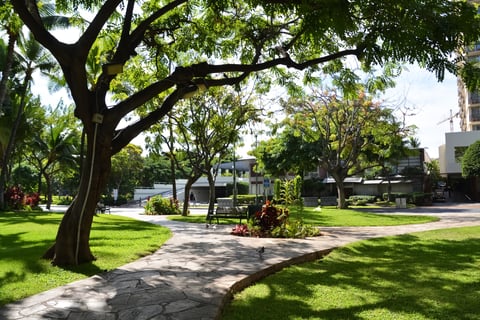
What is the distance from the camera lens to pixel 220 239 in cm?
1199

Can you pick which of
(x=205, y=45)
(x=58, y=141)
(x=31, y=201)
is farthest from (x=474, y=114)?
(x=205, y=45)

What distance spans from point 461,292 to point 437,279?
937 mm

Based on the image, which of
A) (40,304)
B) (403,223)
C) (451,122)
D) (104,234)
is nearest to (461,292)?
(40,304)

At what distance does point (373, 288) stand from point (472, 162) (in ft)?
105

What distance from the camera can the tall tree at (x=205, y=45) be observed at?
17.4 ft

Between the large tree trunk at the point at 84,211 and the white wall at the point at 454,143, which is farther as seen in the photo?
Result: the white wall at the point at 454,143

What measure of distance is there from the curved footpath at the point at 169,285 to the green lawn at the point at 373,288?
0.34 meters

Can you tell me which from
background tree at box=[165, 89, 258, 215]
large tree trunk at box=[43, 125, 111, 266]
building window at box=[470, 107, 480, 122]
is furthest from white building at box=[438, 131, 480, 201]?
large tree trunk at box=[43, 125, 111, 266]

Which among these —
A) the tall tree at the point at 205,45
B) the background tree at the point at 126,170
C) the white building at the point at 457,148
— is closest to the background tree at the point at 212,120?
the tall tree at the point at 205,45

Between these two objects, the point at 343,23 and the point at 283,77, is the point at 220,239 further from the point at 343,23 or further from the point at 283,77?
the point at 343,23

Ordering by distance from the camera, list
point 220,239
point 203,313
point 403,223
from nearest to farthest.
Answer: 1. point 203,313
2. point 220,239
3. point 403,223

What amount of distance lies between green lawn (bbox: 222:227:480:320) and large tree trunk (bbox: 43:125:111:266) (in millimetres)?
3302

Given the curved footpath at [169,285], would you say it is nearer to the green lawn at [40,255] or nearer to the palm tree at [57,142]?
the green lawn at [40,255]

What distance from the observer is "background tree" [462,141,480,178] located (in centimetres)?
3341
